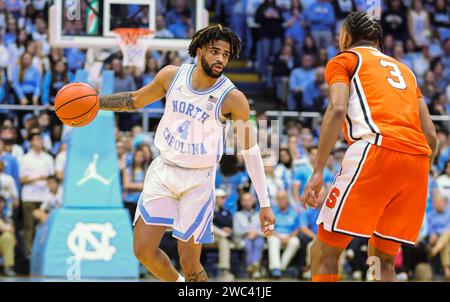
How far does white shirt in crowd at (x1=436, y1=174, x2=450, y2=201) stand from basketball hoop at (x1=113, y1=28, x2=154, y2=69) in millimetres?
5068

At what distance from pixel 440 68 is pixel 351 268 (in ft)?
19.8

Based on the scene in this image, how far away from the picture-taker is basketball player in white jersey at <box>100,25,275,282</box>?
6566mm

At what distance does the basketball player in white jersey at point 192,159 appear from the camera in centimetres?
657

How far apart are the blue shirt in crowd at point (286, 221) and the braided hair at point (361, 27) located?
6.97 meters

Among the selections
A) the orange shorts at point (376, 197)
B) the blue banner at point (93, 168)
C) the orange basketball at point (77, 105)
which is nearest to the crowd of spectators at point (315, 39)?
the blue banner at point (93, 168)

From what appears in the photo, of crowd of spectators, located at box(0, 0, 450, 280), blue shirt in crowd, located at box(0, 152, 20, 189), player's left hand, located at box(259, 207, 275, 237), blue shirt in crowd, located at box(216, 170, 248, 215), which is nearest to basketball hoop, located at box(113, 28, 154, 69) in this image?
crowd of spectators, located at box(0, 0, 450, 280)

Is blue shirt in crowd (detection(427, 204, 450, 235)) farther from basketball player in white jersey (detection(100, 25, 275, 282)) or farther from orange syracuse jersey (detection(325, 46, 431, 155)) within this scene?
orange syracuse jersey (detection(325, 46, 431, 155))

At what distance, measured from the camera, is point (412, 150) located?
5449mm

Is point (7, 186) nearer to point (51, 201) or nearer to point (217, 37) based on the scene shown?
point (51, 201)

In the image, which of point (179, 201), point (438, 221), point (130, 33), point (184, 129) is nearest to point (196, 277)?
point (179, 201)

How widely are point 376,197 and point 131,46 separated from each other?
6816mm

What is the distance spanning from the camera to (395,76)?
5.63 meters

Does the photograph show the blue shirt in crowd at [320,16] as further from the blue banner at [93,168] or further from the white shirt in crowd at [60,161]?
the blue banner at [93,168]
